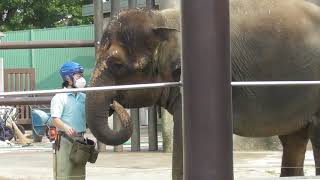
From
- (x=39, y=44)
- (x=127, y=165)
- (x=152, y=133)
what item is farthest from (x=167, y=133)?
(x=39, y=44)

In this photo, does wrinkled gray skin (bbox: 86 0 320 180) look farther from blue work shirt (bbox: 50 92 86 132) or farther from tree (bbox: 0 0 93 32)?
tree (bbox: 0 0 93 32)

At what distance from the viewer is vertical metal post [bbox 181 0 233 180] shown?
2918 millimetres

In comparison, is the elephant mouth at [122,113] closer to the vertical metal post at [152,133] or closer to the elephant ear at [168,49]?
the elephant ear at [168,49]

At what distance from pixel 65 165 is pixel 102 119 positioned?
0.48 meters

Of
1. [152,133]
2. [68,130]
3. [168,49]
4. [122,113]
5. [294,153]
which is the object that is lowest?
[152,133]

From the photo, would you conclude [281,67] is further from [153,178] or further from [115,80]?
[153,178]

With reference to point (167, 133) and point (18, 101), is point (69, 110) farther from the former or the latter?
point (167, 133)

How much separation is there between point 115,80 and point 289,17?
4.20 ft

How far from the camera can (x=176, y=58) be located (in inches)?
197

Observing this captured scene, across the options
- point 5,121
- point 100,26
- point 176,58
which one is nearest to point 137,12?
point 176,58

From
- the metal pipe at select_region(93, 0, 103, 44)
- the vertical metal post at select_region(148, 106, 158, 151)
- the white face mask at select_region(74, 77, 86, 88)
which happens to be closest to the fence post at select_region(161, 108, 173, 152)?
the vertical metal post at select_region(148, 106, 158, 151)

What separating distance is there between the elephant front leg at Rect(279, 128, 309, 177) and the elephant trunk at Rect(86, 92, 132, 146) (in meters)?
1.25

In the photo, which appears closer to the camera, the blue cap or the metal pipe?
the blue cap

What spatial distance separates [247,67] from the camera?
507cm
